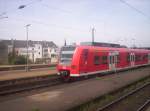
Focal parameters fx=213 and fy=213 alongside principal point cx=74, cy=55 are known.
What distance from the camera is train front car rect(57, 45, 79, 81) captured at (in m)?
16.5

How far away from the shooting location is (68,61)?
17.0 meters

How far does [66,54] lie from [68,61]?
0.65m

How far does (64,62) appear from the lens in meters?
17.3

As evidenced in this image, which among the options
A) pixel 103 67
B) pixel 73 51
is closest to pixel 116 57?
pixel 103 67

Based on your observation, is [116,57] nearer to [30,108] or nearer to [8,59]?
[30,108]

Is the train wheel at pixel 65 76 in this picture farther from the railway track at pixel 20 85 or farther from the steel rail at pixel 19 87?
the steel rail at pixel 19 87

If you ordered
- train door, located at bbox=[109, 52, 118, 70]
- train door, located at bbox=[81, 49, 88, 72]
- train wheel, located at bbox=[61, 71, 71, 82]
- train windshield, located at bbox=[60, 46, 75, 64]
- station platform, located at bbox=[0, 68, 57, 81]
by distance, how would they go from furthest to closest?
train door, located at bbox=[109, 52, 118, 70] → station platform, located at bbox=[0, 68, 57, 81] → train wheel, located at bbox=[61, 71, 71, 82] → train windshield, located at bbox=[60, 46, 75, 64] → train door, located at bbox=[81, 49, 88, 72]

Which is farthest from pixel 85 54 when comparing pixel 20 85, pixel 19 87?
pixel 19 87

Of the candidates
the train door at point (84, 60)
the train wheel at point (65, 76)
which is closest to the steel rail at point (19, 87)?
the train wheel at point (65, 76)

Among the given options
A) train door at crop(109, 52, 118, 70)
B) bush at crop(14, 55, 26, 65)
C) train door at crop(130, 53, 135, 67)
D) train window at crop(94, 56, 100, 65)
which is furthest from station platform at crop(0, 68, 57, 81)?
bush at crop(14, 55, 26, 65)

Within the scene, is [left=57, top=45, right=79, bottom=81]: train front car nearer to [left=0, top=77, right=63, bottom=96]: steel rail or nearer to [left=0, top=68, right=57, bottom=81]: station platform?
[left=0, top=77, right=63, bottom=96]: steel rail

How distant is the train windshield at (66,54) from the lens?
16.9 m

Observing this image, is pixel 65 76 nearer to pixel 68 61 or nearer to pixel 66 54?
pixel 68 61

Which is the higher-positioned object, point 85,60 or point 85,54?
point 85,54
